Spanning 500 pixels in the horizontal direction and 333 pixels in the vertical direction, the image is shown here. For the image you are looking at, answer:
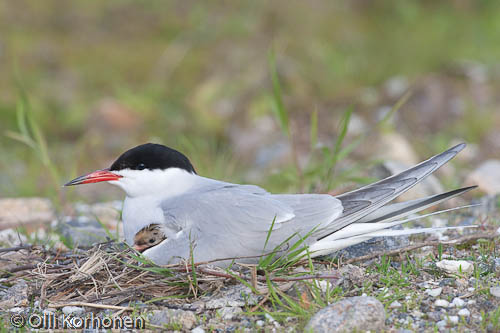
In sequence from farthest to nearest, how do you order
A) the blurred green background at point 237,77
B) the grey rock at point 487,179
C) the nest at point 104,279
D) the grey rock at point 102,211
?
the blurred green background at point 237,77 → the grey rock at point 487,179 → the grey rock at point 102,211 → the nest at point 104,279

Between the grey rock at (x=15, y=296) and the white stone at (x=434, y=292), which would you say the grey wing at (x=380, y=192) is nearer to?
the white stone at (x=434, y=292)

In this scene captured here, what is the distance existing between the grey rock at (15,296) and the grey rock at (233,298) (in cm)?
75

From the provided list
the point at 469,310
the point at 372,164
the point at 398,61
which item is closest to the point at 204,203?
the point at 469,310

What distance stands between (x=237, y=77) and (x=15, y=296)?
470 centimetres

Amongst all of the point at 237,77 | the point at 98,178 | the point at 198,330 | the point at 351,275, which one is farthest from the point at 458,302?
the point at 237,77

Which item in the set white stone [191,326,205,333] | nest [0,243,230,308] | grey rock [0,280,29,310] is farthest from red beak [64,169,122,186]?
white stone [191,326,205,333]

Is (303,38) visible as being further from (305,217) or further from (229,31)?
(305,217)

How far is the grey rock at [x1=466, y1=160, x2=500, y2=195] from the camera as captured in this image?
4.18m

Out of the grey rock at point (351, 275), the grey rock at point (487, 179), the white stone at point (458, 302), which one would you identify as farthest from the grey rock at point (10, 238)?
the grey rock at point (487, 179)

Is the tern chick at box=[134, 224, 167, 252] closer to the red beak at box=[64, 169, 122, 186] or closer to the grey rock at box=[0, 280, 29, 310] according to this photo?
the red beak at box=[64, 169, 122, 186]

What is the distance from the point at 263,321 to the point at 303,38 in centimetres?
570

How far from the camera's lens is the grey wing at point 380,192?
2701 mm

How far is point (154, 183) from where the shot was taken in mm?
2932

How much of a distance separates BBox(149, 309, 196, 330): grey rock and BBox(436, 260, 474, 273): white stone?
3.44 ft
